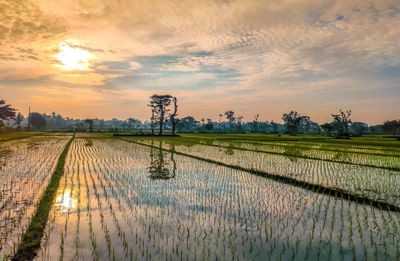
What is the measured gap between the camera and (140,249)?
4.26m

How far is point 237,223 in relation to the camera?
215 inches

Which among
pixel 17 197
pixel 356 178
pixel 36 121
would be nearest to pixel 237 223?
pixel 17 197

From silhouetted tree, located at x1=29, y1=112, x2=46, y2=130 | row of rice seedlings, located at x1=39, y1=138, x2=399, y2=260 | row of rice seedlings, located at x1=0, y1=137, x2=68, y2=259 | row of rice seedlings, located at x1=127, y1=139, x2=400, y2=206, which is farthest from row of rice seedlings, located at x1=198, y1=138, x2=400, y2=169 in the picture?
silhouetted tree, located at x1=29, y1=112, x2=46, y2=130

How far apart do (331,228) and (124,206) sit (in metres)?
4.57

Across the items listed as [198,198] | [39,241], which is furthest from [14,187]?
[198,198]

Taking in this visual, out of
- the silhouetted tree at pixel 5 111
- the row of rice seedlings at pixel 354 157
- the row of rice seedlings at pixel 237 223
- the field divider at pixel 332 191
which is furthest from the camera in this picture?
the silhouetted tree at pixel 5 111

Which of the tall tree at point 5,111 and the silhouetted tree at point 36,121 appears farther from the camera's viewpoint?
the silhouetted tree at point 36,121

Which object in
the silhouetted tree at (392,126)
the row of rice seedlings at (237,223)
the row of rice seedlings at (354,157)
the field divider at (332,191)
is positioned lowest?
the row of rice seedlings at (237,223)

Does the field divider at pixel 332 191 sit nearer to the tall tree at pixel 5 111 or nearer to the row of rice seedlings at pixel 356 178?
the row of rice seedlings at pixel 356 178

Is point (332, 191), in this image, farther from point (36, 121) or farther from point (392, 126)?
point (36, 121)

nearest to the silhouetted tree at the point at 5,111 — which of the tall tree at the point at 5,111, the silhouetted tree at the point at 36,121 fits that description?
the tall tree at the point at 5,111

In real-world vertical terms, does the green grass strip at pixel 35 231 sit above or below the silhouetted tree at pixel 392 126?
below

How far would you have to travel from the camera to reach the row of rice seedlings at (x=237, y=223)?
4254 millimetres

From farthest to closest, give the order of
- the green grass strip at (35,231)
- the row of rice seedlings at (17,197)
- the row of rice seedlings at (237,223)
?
the row of rice seedlings at (17,197), the row of rice seedlings at (237,223), the green grass strip at (35,231)
